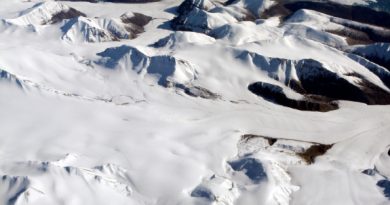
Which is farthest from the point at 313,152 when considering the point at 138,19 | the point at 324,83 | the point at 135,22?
the point at 138,19

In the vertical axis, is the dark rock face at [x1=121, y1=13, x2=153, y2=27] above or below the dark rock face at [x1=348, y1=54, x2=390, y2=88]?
below

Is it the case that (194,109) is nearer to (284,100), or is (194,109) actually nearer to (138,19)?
(284,100)

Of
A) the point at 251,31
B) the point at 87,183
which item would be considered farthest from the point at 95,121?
the point at 251,31

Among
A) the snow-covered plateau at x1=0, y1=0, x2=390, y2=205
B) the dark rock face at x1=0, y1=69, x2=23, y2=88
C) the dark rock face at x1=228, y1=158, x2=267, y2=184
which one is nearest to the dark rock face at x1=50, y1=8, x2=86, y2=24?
the snow-covered plateau at x1=0, y1=0, x2=390, y2=205

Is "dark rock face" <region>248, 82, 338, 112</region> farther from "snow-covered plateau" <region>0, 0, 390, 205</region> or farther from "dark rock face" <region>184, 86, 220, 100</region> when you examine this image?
"dark rock face" <region>184, 86, 220, 100</region>

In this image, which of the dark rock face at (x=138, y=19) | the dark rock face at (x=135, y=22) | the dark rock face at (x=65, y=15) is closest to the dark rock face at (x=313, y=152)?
the dark rock face at (x=135, y=22)

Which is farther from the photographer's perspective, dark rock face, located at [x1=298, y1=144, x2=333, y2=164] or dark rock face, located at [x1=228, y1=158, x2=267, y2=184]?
dark rock face, located at [x1=298, y1=144, x2=333, y2=164]

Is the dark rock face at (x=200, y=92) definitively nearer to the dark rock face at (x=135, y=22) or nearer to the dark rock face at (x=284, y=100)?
the dark rock face at (x=284, y=100)
